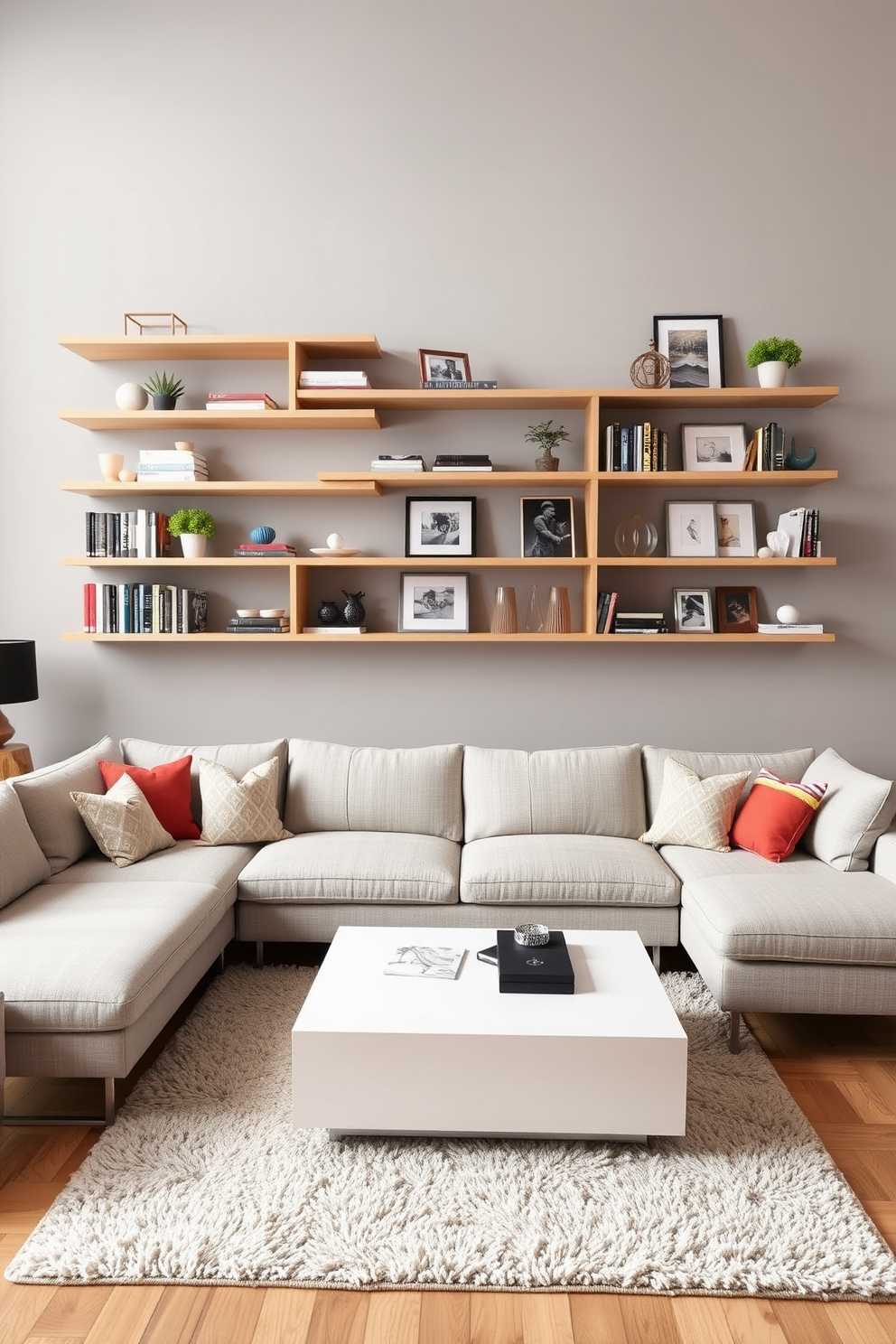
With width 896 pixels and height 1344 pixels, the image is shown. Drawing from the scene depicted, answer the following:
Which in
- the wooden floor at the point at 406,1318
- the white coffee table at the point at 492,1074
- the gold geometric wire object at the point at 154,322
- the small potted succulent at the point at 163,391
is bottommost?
the wooden floor at the point at 406,1318

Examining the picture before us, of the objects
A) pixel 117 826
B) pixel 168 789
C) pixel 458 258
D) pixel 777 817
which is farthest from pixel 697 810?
pixel 458 258

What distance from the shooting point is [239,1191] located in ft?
6.93

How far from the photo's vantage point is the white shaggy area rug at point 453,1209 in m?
1.89

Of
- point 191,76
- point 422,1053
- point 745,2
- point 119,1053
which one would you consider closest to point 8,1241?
point 119,1053

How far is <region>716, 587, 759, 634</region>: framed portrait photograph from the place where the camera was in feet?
Result: 13.5

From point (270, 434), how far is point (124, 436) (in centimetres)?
65

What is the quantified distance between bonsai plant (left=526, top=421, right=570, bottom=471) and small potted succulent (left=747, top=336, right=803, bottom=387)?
2.71 ft

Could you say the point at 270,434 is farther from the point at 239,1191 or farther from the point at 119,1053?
the point at 239,1191

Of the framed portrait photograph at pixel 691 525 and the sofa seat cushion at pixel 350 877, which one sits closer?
the sofa seat cushion at pixel 350 877

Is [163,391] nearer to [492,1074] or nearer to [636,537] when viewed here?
[636,537]

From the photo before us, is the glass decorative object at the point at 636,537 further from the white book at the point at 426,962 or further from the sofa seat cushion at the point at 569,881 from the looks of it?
the white book at the point at 426,962

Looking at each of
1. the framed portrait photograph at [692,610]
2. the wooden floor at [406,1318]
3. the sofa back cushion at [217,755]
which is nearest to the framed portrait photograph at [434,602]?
the sofa back cushion at [217,755]

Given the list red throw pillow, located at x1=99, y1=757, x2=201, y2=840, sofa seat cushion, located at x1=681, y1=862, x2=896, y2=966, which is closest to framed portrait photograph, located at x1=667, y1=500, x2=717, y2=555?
sofa seat cushion, located at x1=681, y1=862, x2=896, y2=966

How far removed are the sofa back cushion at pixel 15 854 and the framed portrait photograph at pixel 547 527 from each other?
7.26 feet
